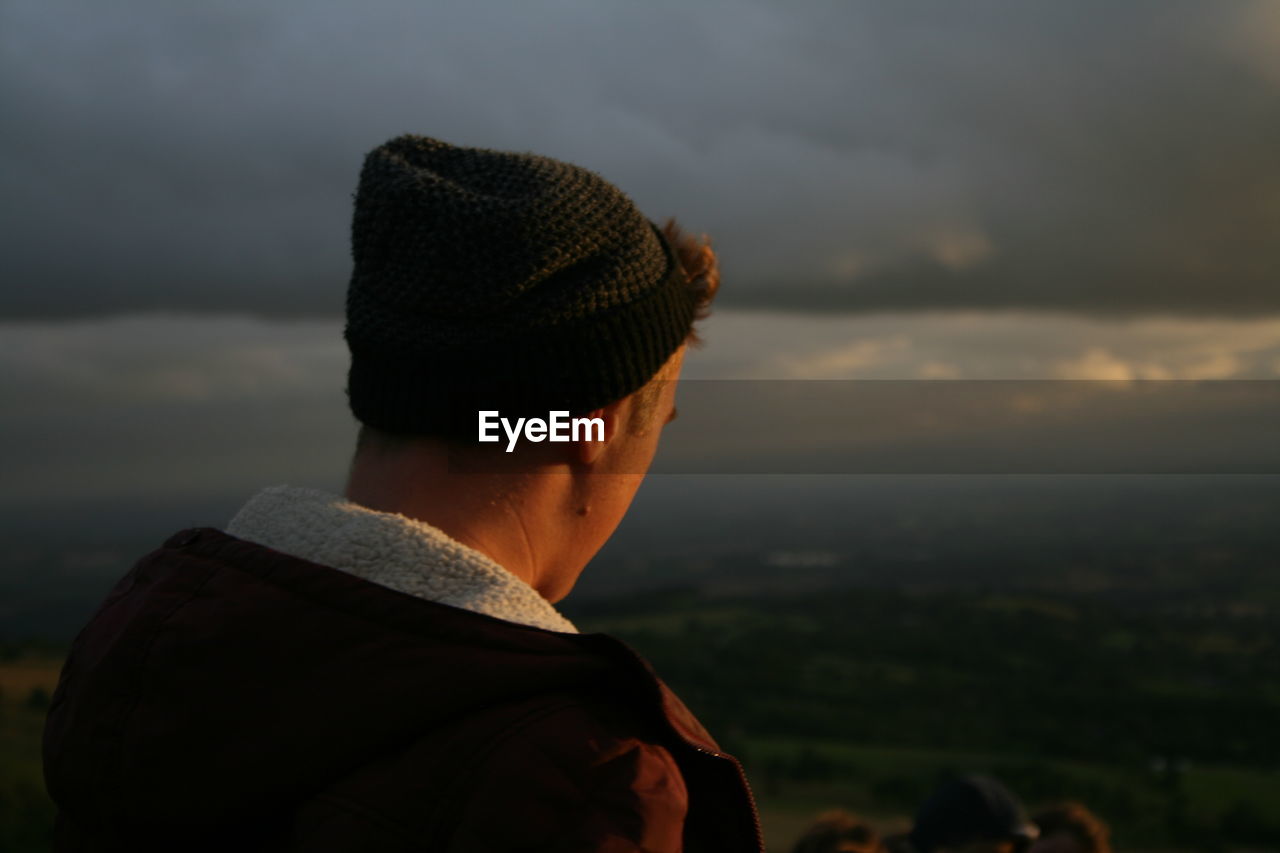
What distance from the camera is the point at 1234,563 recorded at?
Result: 73500 millimetres

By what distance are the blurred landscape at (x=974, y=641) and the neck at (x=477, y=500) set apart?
87.7 ft

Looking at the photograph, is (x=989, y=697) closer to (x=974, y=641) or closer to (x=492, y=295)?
(x=974, y=641)

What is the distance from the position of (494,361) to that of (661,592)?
229 feet

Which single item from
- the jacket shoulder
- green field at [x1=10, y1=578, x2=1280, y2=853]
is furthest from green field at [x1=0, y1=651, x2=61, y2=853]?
green field at [x1=10, y1=578, x2=1280, y2=853]

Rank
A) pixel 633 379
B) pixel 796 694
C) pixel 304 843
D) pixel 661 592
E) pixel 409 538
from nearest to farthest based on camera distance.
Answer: pixel 304 843 → pixel 409 538 → pixel 633 379 → pixel 796 694 → pixel 661 592

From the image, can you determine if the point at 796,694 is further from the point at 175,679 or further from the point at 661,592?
the point at 175,679

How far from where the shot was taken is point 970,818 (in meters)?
5.24

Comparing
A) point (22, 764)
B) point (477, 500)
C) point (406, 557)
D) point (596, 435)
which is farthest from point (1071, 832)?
point (22, 764)

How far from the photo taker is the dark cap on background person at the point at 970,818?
524cm

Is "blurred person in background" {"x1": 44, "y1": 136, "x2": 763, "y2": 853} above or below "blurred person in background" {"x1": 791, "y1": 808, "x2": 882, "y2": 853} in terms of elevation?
above

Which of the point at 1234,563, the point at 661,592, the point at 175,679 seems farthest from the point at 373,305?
the point at 1234,563

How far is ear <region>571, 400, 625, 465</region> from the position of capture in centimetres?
200

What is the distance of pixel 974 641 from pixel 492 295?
7594 centimetres

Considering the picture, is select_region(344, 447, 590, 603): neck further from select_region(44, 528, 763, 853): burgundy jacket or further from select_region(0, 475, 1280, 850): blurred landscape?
select_region(0, 475, 1280, 850): blurred landscape
